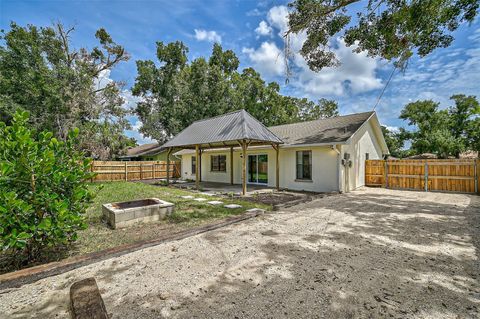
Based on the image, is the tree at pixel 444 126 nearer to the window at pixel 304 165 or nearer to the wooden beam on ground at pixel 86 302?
the window at pixel 304 165

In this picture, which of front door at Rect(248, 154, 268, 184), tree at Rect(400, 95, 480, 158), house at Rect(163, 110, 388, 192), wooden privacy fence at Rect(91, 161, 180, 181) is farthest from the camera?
tree at Rect(400, 95, 480, 158)

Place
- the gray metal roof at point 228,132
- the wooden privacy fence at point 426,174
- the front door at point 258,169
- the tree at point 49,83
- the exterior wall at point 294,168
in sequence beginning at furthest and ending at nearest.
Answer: the tree at point 49,83
the front door at point 258,169
the exterior wall at point 294,168
the wooden privacy fence at point 426,174
the gray metal roof at point 228,132

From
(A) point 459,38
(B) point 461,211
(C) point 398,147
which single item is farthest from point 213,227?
(C) point 398,147

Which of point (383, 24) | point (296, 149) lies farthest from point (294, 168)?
point (383, 24)

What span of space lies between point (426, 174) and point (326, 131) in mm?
5501

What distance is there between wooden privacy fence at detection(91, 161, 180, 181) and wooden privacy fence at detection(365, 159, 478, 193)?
16109 millimetres

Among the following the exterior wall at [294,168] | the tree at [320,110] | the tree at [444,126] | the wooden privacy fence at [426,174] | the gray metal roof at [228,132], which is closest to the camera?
the gray metal roof at [228,132]

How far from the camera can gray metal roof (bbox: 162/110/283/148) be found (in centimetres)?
1010

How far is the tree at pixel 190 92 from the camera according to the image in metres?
25.2

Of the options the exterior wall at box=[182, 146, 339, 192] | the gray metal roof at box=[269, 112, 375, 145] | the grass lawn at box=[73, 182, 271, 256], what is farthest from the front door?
the grass lawn at box=[73, 182, 271, 256]

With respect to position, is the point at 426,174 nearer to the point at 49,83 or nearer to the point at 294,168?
the point at 294,168

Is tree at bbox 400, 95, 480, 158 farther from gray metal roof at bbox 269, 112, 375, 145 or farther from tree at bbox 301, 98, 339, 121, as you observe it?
gray metal roof at bbox 269, 112, 375, 145

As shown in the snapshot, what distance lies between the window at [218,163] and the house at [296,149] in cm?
20

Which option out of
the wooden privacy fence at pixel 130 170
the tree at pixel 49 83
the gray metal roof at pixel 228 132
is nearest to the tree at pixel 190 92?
the wooden privacy fence at pixel 130 170
